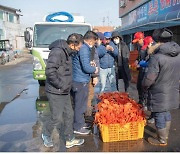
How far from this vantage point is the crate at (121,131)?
4210 millimetres

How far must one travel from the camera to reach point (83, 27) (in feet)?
28.3

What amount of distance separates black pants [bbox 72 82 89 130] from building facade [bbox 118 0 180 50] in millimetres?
6583

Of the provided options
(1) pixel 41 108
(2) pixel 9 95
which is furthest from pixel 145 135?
(2) pixel 9 95

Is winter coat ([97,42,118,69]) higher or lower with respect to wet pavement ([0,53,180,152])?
higher

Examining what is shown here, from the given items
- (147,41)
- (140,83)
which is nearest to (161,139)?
(140,83)

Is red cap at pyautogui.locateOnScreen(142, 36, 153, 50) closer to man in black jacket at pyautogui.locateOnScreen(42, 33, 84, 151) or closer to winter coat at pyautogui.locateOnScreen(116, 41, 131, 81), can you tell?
winter coat at pyautogui.locateOnScreen(116, 41, 131, 81)

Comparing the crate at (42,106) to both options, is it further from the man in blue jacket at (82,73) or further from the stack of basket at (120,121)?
the stack of basket at (120,121)

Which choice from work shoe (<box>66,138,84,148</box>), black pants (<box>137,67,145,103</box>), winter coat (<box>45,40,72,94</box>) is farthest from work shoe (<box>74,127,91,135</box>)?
black pants (<box>137,67,145,103</box>)

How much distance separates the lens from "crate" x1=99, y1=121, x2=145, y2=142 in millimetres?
4210

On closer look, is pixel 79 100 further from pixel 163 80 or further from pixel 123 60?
pixel 123 60

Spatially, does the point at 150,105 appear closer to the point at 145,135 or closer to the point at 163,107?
the point at 163,107

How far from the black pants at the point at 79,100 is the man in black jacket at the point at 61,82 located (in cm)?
40

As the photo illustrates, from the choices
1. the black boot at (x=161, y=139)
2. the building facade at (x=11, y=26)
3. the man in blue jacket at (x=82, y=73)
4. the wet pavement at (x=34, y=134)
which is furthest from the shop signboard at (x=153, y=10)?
the building facade at (x=11, y=26)

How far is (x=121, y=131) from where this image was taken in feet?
14.0
